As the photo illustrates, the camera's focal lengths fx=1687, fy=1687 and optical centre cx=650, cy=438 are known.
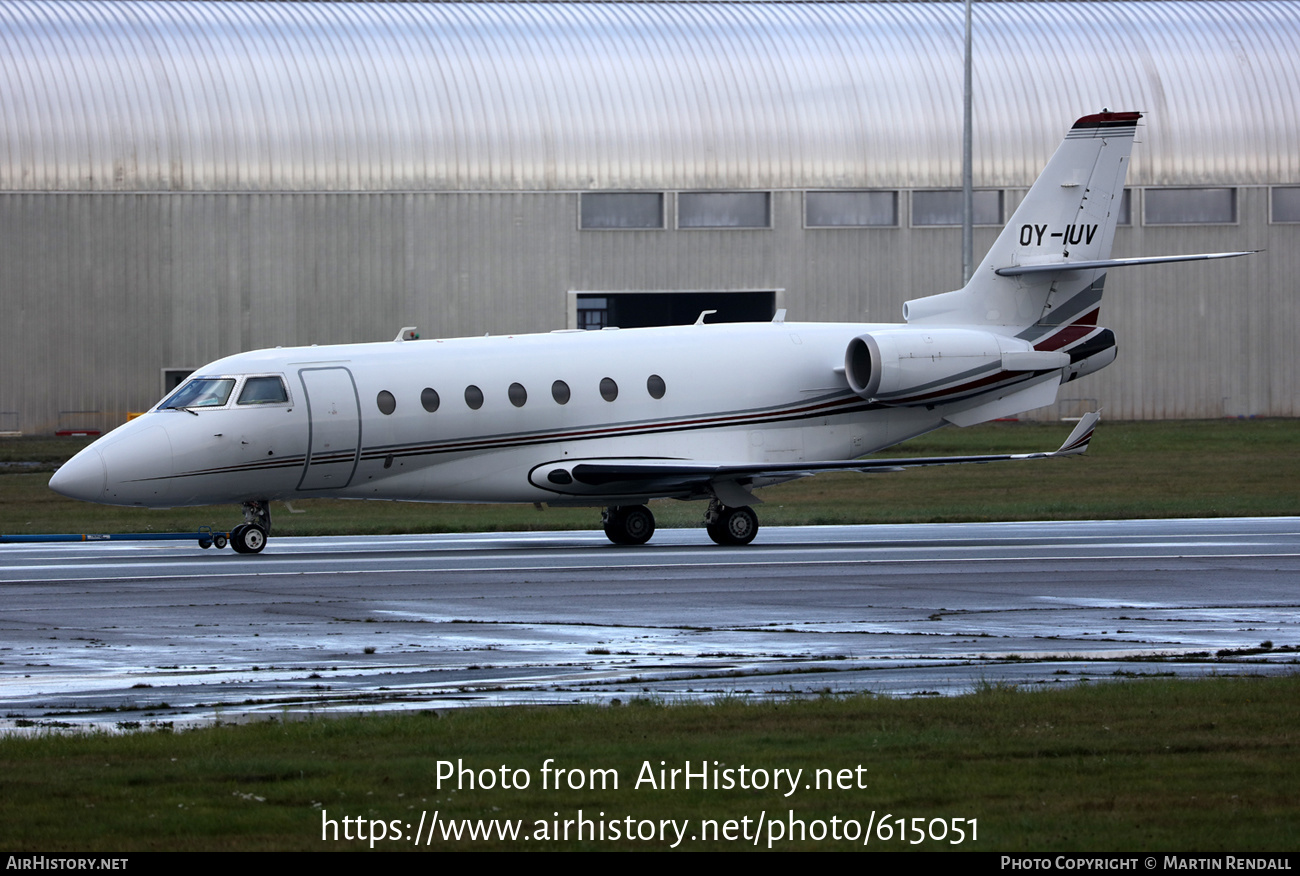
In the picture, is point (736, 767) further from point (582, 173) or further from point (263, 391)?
point (582, 173)

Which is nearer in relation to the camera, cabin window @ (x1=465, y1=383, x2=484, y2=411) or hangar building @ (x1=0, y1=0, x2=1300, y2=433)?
cabin window @ (x1=465, y1=383, x2=484, y2=411)

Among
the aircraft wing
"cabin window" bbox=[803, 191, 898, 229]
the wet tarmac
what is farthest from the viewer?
"cabin window" bbox=[803, 191, 898, 229]

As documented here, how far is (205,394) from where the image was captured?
24203 millimetres

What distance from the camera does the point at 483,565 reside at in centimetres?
2317

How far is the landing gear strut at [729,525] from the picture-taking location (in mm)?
26406

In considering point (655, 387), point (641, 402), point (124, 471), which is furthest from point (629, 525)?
point (124, 471)

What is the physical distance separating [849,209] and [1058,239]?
79.7 ft

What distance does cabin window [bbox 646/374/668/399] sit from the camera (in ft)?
87.4

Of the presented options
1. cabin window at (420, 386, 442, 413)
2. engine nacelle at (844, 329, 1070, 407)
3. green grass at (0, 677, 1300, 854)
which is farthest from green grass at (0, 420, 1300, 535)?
green grass at (0, 677, 1300, 854)

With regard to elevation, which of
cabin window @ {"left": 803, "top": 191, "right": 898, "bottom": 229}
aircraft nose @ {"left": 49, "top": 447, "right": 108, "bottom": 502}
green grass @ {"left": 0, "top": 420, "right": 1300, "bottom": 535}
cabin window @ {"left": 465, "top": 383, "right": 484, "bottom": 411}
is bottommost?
green grass @ {"left": 0, "top": 420, "right": 1300, "bottom": 535}

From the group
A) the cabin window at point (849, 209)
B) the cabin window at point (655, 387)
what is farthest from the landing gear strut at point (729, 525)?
the cabin window at point (849, 209)

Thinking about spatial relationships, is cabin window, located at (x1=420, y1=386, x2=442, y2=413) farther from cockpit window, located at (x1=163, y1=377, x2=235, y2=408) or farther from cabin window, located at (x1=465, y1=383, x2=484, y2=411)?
cockpit window, located at (x1=163, y1=377, x2=235, y2=408)

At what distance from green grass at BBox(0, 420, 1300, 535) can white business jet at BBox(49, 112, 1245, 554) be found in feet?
15.8
